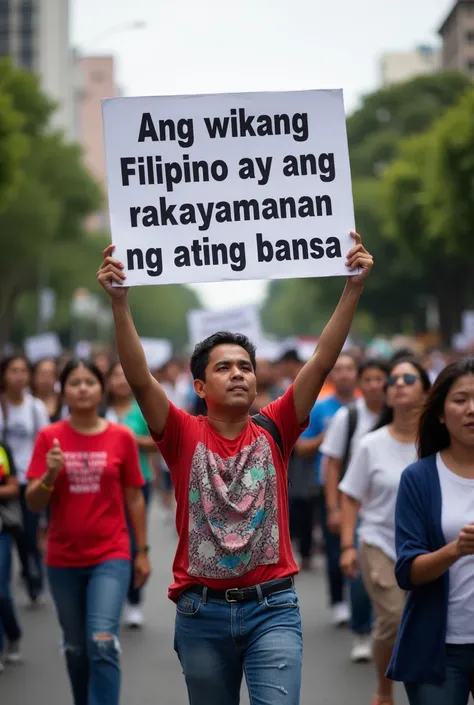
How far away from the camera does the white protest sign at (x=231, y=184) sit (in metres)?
5.12

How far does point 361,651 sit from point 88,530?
2969 mm

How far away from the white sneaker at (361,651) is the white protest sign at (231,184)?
4.49 meters

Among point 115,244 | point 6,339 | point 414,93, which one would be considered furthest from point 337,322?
point 414,93

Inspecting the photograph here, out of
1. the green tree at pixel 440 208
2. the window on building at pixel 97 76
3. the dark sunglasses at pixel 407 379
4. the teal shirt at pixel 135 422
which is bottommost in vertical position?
the dark sunglasses at pixel 407 379

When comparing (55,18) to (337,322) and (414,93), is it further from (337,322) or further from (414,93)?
(337,322)

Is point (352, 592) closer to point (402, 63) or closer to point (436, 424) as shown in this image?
point (436, 424)

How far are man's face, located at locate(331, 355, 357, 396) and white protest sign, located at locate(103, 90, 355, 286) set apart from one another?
5056 millimetres

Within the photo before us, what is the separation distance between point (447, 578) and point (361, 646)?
14.4 feet

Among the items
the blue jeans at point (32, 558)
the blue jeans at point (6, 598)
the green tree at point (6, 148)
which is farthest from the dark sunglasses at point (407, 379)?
the green tree at point (6, 148)

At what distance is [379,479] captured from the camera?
7.12 m

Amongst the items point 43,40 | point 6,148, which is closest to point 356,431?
point 6,148

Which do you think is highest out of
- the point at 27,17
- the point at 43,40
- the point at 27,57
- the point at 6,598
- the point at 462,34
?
the point at 27,17

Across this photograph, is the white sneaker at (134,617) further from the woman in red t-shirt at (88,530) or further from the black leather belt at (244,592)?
the black leather belt at (244,592)

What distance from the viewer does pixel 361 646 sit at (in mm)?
9062
